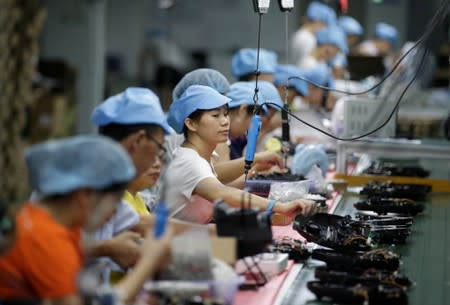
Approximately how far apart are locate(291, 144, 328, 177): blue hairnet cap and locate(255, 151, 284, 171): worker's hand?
10.7 inches

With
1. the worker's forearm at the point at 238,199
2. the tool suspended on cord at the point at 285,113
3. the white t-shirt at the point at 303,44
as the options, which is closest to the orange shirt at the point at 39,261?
the worker's forearm at the point at 238,199

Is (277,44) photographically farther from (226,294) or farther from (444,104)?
(226,294)

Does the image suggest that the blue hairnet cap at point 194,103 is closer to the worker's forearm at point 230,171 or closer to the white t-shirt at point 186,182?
the white t-shirt at point 186,182

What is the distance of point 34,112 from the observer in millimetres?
10828

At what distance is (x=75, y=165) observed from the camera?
8.02ft

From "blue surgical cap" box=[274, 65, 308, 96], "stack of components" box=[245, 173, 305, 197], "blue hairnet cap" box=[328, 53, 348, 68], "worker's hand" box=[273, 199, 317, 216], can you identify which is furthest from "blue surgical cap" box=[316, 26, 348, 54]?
"worker's hand" box=[273, 199, 317, 216]

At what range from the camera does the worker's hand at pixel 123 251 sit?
3096mm

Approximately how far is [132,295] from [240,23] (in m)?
12.6

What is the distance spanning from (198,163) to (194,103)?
0.81 feet

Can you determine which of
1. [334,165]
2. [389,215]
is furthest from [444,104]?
[389,215]

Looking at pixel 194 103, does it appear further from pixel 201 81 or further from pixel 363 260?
pixel 363 260

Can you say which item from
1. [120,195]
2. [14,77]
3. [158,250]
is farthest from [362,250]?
[14,77]

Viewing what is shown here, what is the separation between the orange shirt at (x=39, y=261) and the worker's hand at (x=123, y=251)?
59 centimetres

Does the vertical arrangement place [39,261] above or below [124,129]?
below
